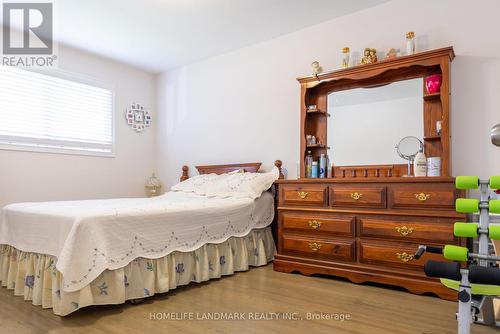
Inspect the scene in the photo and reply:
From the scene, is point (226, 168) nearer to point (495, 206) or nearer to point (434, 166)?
point (434, 166)

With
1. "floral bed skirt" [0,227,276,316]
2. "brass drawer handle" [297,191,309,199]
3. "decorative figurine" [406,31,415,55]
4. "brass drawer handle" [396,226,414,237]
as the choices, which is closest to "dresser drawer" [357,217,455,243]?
"brass drawer handle" [396,226,414,237]

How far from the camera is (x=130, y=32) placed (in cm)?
349

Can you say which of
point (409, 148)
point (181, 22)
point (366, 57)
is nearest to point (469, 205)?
point (409, 148)

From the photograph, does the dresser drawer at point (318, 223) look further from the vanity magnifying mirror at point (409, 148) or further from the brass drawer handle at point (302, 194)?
the vanity magnifying mirror at point (409, 148)

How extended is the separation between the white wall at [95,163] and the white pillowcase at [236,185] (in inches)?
48.2

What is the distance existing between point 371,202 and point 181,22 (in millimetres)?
2502

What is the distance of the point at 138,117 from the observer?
4.64 meters

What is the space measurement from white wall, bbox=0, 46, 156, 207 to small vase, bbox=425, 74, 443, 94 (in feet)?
11.9

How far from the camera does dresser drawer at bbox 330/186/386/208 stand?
2508 millimetres

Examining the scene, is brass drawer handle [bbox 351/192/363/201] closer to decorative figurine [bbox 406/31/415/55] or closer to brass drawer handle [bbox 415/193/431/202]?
brass drawer handle [bbox 415/193/431/202]

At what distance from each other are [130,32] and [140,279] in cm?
260

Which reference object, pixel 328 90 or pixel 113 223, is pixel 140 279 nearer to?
pixel 113 223

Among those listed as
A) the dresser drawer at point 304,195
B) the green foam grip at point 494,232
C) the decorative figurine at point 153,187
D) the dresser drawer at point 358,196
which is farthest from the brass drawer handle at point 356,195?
the decorative figurine at point 153,187

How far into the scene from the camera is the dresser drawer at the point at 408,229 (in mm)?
2238
